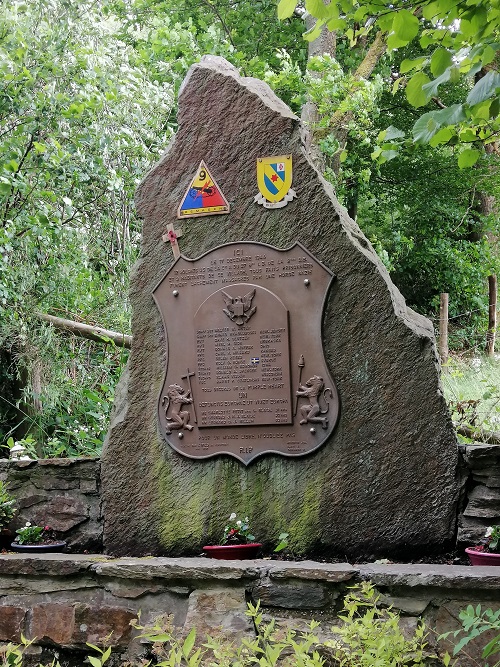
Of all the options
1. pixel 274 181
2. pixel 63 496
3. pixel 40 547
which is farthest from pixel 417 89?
pixel 40 547

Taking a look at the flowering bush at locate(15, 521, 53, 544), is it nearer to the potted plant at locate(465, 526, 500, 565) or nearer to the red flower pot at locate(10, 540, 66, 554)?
the red flower pot at locate(10, 540, 66, 554)

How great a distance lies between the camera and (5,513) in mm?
4383

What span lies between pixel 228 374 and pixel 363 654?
6.88 feet

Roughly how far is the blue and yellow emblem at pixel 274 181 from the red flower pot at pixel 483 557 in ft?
6.37

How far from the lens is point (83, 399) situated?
22.6 feet

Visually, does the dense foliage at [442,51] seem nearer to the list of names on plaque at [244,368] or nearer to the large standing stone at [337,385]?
the large standing stone at [337,385]

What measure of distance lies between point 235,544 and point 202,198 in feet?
6.05

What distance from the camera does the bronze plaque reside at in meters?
3.91

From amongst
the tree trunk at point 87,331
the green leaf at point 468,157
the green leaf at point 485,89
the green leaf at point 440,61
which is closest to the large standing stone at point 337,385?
the green leaf at point 468,157

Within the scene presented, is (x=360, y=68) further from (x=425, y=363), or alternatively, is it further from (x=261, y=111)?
(x=425, y=363)

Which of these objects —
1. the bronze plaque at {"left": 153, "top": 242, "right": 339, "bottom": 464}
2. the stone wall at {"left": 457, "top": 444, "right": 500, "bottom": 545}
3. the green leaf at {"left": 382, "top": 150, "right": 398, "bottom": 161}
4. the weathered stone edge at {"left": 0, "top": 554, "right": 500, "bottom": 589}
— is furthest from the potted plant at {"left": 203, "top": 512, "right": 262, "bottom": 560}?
the green leaf at {"left": 382, "top": 150, "right": 398, "bottom": 161}

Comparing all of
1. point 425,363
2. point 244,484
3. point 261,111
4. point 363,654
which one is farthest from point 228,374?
point 363,654

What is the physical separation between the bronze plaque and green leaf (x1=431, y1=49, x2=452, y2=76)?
110 cm

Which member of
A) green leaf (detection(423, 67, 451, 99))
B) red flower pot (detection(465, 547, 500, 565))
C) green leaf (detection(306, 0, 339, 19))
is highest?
green leaf (detection(306, 0, 339, 19))
